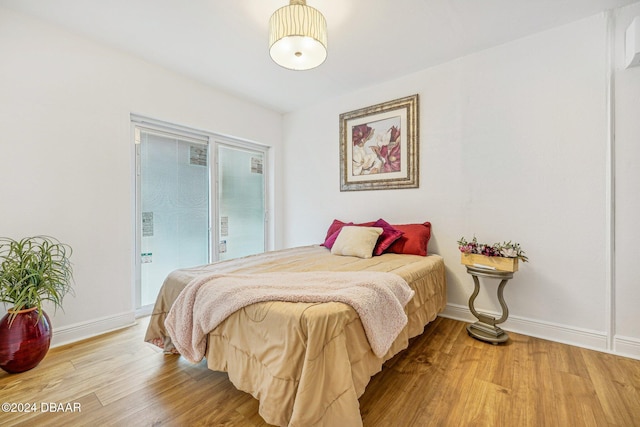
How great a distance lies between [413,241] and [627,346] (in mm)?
1608

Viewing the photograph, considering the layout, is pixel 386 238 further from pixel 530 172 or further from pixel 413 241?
pixel 530 172

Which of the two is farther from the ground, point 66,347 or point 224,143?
point 224,143

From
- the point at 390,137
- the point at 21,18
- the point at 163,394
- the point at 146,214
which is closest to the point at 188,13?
the point at 21,18

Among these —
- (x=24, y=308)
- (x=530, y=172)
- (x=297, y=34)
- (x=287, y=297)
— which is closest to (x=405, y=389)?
(x=287, y=297)

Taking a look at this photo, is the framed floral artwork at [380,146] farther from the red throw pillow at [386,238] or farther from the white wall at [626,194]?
the white wall at [626,194]

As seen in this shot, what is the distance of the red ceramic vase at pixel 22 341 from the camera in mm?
1653

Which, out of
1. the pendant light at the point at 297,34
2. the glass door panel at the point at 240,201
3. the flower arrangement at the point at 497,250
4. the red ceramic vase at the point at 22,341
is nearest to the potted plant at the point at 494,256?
the flower arrangement at the point at 497,250

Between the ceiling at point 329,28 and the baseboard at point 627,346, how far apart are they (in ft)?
7.84

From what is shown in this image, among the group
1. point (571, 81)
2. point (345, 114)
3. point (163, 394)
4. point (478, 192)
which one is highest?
point (345, 114)

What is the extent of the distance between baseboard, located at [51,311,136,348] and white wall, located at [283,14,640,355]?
2.83 m

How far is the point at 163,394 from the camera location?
1540mm

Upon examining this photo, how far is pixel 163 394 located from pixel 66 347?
119 cm

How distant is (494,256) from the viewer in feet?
6.91

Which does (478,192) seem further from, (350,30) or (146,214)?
(146,214)
